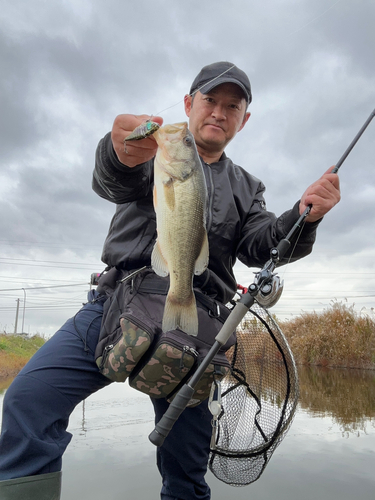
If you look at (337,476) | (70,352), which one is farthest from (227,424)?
(70,352)

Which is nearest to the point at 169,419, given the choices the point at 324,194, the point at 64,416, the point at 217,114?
the point at 64,416

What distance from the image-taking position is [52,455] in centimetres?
212

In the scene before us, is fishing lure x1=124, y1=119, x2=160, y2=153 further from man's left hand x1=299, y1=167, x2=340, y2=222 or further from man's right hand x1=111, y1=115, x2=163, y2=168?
man's left hand x1=299, y1=167, x2=340, y2=222

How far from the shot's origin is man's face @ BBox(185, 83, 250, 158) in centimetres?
284

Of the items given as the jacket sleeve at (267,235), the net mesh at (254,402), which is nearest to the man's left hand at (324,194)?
the jacket sleeve at (267,235)

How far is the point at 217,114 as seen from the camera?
2852mm

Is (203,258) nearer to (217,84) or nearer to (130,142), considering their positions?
(130,142)

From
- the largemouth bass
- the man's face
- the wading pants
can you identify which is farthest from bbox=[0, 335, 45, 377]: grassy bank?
the largemouth bass

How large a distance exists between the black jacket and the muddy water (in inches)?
78.1

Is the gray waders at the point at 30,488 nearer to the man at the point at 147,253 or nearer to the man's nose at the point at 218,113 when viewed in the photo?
the man at the point at 147,253

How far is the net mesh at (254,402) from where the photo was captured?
10.7ft

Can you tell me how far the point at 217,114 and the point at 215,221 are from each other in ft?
2.73

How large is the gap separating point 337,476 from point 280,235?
252 cm

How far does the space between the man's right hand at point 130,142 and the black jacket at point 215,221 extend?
0.07m
